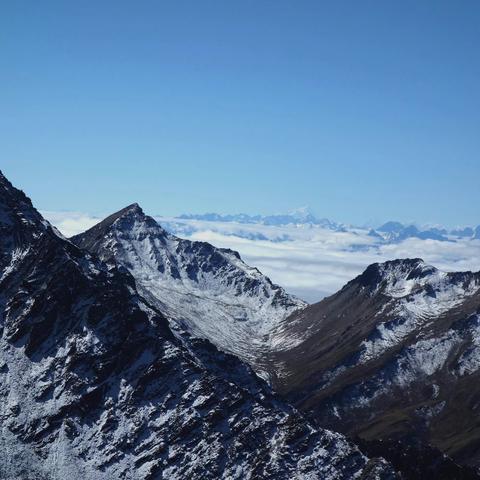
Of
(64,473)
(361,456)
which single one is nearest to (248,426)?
(361,456)

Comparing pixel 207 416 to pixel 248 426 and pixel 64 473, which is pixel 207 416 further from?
pixel 64 473

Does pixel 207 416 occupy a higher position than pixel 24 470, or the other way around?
pixel 207 416

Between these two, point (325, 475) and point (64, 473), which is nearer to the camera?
point (325, 475)

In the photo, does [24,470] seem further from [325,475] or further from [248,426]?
[325,475]

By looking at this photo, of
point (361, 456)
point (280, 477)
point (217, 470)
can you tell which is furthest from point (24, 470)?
point (361, 456)

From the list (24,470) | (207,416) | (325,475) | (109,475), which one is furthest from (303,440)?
(24,470)

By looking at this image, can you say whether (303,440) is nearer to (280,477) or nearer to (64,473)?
(280,477)

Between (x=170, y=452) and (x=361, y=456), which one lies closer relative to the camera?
(x=361, y=456)

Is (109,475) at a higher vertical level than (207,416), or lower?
lower
